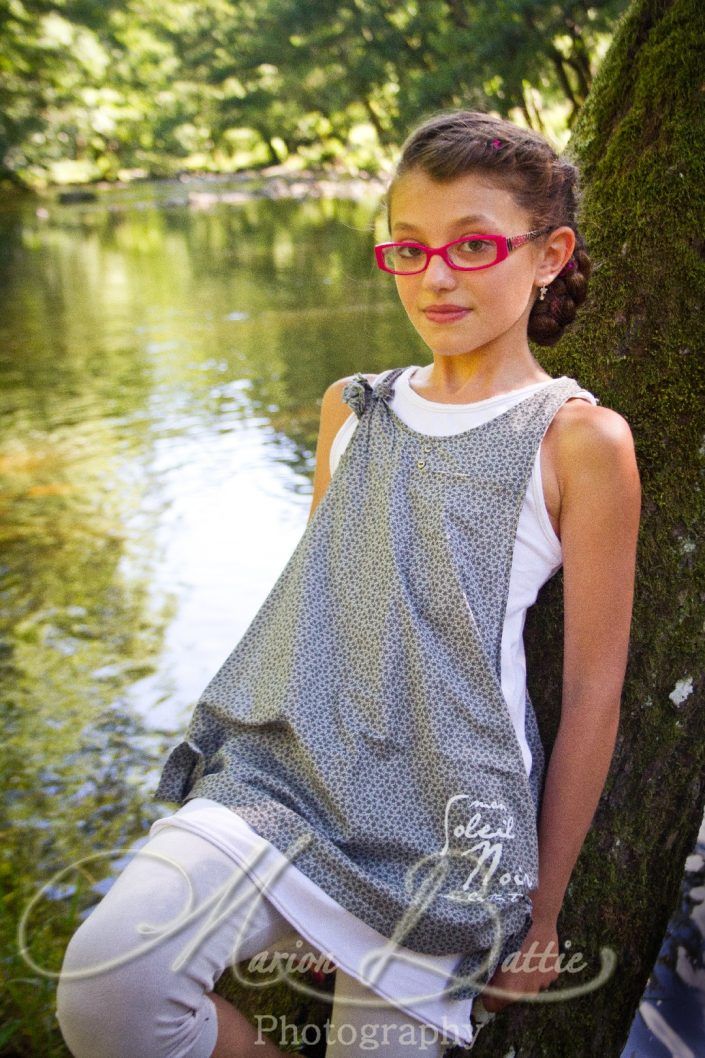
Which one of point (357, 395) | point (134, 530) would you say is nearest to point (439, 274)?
point (357, 395)

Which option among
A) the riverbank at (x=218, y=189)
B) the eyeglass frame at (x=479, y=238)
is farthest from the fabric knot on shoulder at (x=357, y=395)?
the riverbank at (x=218, y=189)

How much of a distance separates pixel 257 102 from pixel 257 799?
45504mm

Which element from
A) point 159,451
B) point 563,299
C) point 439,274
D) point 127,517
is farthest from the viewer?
point 159,451

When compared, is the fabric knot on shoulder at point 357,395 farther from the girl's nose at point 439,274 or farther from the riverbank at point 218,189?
the riverbank at point 218,189

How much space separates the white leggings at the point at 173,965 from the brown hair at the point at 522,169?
101cm

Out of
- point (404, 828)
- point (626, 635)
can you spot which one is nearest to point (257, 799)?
point (404, 828)

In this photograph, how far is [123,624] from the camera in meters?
4.47

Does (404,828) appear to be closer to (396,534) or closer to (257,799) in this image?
(257,799)

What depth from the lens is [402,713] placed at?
1.56 metres

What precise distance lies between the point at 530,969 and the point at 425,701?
1.44 ft

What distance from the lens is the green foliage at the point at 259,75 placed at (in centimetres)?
2142

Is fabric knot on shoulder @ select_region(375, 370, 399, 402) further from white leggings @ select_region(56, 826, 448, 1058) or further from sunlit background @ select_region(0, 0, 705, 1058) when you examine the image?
white leggings @ select_region(56, 826, 448, 1058)

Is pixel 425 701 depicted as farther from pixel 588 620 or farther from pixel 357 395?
pixel 357 395

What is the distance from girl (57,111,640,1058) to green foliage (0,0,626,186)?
16.3 meters
